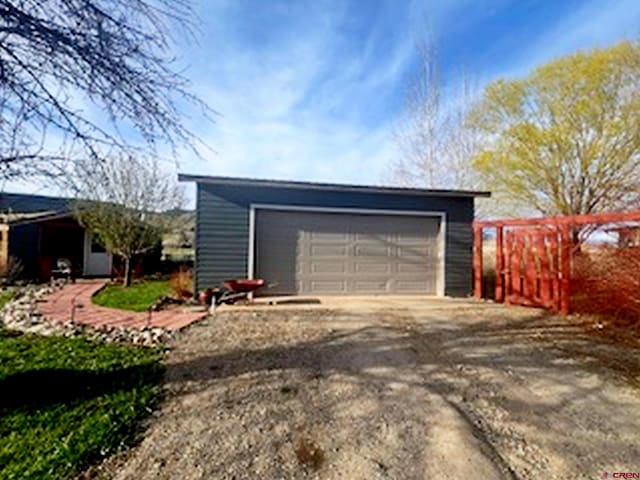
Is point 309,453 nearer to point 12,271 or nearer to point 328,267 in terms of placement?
point 328,267

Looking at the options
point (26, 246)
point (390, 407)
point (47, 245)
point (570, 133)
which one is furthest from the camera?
point (47, 245)

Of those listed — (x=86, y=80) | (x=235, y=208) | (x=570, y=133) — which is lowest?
(x=235, y=208)

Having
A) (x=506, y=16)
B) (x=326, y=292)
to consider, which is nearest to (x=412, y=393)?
(x=326, y=292)

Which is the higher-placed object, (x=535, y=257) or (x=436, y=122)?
(x=436, y=122)

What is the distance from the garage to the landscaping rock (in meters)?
3.58

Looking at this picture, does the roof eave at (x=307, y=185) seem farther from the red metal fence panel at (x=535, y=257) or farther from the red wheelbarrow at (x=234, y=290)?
the red wheelbarrow at (x=234, y=290)

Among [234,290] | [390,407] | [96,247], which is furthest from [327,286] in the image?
[96,247]

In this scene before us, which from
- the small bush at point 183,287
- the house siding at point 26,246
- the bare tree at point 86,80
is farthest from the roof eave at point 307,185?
the house siding at point 26,246

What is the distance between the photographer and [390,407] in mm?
3361

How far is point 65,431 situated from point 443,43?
19436 mm

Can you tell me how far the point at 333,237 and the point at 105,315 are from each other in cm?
512

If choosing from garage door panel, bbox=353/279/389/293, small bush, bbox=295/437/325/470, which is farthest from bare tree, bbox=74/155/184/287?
small bush, bbox=295/437/325/470

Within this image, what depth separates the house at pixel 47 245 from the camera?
12734 mm

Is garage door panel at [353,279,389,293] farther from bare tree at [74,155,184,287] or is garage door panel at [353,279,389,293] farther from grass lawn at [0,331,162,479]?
bare tree at [74,155,184,287]
